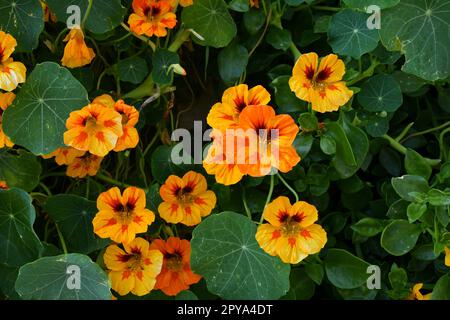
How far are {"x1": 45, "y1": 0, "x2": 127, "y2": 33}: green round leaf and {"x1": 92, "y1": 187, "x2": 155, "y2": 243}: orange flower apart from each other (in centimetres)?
34

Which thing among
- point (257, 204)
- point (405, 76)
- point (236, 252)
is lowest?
point (236, 252)

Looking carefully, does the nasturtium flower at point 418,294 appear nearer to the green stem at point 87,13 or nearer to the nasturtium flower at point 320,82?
the nasturtium flower at point 320,82

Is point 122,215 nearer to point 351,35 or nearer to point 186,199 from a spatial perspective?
point 186,199

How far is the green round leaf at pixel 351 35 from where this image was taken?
1416 mm

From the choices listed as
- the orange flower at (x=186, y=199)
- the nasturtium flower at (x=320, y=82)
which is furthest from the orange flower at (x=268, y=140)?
the orange flower at (x=186, y=199)

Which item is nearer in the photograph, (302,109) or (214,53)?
(302,109)

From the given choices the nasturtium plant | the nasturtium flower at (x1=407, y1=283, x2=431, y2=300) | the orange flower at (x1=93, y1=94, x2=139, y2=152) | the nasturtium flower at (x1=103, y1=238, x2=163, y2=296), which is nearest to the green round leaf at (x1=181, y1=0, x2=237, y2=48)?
the nasturtium plant

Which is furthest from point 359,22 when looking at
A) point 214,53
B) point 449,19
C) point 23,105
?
point 23,105

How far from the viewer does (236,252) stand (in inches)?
55.1

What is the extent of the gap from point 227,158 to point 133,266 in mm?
338

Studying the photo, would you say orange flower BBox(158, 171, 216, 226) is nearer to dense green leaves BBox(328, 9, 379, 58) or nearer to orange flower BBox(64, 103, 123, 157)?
orange flower BBox(64, 103, 123, 157)

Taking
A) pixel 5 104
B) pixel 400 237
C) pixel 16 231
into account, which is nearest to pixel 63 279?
pixel 16 231
